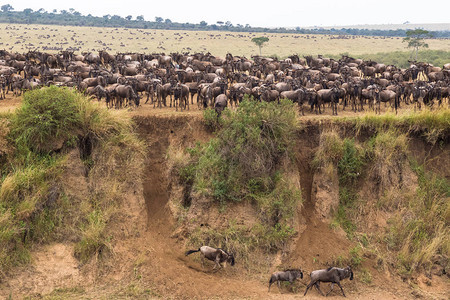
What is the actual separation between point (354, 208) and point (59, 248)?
9.66m

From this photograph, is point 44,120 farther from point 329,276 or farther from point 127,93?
point 329,276

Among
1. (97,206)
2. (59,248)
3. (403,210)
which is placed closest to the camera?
(59,248)

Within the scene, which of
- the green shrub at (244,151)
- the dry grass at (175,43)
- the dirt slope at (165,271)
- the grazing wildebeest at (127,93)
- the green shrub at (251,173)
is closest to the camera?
the dirt slope at (165,271)

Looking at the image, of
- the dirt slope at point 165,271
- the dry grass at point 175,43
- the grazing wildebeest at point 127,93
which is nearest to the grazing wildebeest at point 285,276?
the dirt slope at point 165,271

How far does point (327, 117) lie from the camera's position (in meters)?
16.5

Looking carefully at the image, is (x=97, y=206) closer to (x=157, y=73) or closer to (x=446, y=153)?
(x=157, y=73)

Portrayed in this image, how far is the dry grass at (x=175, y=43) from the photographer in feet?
185

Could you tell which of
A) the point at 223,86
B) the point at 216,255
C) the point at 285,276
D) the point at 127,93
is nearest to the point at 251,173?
the point at 216,255

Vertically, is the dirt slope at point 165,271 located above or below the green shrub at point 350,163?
below

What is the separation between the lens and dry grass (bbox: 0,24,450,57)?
56.4m

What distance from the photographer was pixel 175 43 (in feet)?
211

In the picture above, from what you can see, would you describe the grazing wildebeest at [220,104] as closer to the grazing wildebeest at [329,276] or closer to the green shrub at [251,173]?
the green shrub at [251,173]

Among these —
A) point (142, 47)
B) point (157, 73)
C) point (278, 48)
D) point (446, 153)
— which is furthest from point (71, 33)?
point (446, 153)

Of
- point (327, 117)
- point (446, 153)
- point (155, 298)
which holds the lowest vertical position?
point (155, 298)
